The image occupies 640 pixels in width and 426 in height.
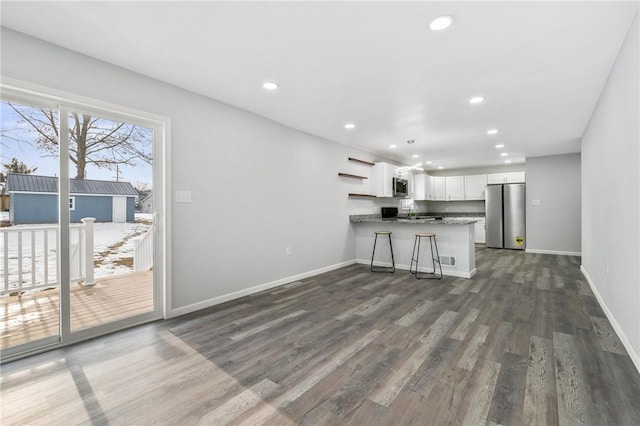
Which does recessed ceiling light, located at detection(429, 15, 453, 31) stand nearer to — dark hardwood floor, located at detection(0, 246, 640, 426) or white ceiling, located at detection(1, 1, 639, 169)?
white ceiling, located at detection(1, 1, 639, 169)

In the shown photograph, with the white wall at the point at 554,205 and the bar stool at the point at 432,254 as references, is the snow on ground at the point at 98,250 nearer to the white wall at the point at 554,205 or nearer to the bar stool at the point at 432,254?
the bar stool at the point at 432,254

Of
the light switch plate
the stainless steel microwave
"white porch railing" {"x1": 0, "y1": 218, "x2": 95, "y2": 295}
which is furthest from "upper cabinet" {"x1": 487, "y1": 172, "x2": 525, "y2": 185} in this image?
"white porch railing" {"x1": 0, "y1": 218, "x2": 95, "y2": 295}

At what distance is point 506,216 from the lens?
759cm

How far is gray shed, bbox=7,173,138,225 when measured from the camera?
2.37 metres

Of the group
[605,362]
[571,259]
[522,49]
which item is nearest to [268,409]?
[605,362]

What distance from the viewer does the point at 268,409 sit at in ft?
5.39

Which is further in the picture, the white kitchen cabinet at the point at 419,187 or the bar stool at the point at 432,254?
the white kitchen cabinet at the point at 419,187

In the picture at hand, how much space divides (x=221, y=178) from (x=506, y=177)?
7.73 meters

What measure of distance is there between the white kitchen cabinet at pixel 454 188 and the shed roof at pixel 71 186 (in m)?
8.43

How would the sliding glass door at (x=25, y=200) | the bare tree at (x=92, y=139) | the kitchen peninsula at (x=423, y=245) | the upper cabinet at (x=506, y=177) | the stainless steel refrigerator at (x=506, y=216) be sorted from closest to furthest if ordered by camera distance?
the sliding glass door at (x=25, y=200) < the bare tree at (x=92, y=139) < the kitchen peninsula at (x=423, y=245) < the stainless steel refrigerator at (x=506, y=216) < the upper cabinet at (x=506, y=177)

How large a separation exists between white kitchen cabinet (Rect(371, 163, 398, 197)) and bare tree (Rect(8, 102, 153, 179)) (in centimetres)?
455

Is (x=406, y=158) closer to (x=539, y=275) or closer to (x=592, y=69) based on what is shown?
(x=539, y=275)

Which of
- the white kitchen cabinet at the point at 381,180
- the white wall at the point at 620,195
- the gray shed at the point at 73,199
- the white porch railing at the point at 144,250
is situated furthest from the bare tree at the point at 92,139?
the white kitchen cabinet at the point at 381,180

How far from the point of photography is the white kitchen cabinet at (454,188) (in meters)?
8.84
